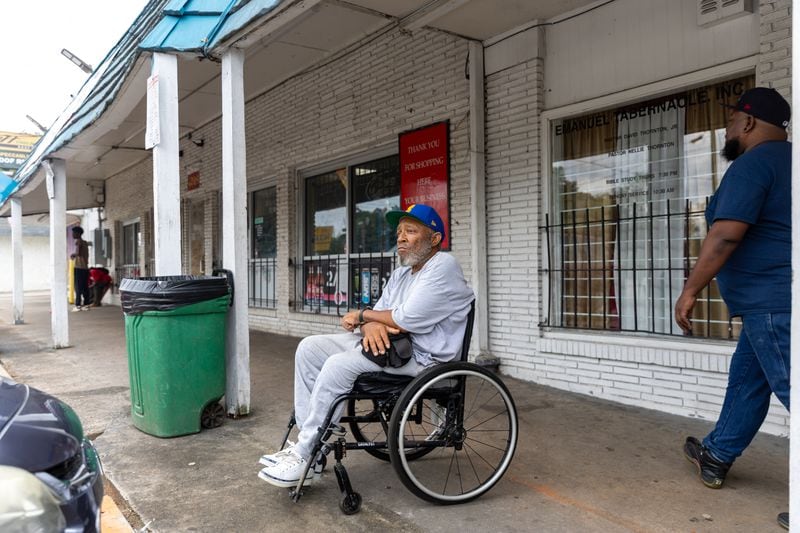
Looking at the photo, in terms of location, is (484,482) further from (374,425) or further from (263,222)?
(263,222)

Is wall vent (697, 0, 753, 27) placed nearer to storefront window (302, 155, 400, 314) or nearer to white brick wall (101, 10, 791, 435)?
white brick wall (101, 10, 791, 435)

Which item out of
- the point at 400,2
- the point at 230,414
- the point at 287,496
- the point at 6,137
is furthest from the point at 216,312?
the point at 6,137

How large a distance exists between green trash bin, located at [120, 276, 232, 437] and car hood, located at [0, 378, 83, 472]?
1.80 metres

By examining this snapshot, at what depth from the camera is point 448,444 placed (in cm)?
296

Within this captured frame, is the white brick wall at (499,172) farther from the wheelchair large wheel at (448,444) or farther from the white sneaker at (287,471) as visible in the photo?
the white sneaker at (287,471)

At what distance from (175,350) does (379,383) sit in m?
1.81

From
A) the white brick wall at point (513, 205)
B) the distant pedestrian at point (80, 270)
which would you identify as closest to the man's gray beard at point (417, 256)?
the white brick wall at point (513, 205)

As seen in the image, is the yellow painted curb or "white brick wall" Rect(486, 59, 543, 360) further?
"white brick wall" Rect(486, 59, 543, 360)

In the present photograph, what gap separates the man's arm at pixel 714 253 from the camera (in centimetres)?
274

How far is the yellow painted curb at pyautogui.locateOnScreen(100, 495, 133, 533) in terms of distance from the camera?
2.78 m

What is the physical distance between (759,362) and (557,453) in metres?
1.37

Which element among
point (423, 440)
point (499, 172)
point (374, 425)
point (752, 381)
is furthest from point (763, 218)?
point (499, 172)

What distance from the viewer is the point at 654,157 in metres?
4.89

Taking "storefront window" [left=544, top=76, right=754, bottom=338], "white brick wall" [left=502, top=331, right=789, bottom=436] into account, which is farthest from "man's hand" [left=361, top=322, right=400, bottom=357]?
"storefront window" [left=544, top=76, right=754, bottom=338]
